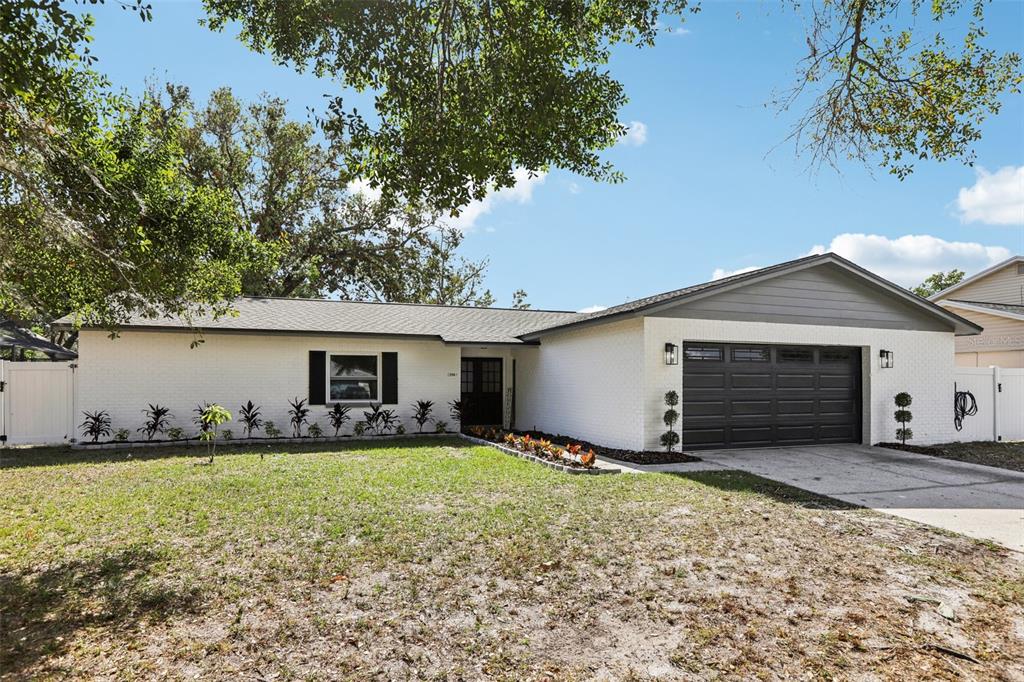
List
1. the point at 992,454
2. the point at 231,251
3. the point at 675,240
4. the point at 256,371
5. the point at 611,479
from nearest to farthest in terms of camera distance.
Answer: the point at 611,479 → the point at 231,251 → the point at 992,454 → the point at 256,371 → the point at 675,240

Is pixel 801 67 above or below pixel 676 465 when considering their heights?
above

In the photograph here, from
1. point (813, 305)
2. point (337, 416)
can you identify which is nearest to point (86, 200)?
point (337, 416)

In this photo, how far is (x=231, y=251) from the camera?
29.6 feet

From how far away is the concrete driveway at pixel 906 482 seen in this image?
6.00 meters

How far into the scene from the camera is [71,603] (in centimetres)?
382

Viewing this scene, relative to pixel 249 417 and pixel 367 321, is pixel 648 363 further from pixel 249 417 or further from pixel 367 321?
pixel 249 417

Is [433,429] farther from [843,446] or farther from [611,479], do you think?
[843,446]

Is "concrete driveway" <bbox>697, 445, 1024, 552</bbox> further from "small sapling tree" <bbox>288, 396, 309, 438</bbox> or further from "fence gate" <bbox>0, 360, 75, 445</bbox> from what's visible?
"fence gate" <bbox>0, 360, 75, 445</bbox>

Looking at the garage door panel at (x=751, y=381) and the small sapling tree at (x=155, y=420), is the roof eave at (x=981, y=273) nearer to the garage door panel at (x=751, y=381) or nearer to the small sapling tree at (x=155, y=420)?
the garage door panel at (x=751, y=381)

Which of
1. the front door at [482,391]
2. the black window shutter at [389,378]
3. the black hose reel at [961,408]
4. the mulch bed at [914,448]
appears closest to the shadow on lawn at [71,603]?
the black window shutter at [389,378]

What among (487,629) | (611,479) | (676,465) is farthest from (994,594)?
(676,465)

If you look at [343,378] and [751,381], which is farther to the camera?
[343,378]

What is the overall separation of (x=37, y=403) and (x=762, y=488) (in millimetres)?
13926

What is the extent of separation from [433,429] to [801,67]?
1073 cm
